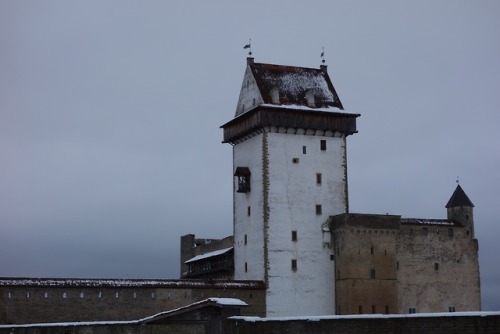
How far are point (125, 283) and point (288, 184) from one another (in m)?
11.5

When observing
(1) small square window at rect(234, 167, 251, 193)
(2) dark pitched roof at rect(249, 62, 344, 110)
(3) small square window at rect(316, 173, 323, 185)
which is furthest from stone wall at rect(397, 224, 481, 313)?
(1) small square window at rect(234, 167, 251, 193)

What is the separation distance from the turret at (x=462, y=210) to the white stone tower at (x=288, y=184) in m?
8.91

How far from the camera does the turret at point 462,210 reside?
5597 cm

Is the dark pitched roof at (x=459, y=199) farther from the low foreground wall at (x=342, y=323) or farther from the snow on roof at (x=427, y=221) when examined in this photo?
the low foreground wall at (x=342, y=323)

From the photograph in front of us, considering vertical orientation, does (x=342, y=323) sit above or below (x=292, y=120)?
below

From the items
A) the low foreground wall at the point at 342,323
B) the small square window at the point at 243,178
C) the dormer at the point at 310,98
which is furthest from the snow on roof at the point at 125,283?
the low foreground wall at the point at 342,323

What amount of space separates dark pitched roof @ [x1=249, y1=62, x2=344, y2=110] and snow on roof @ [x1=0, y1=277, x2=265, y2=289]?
442 inches

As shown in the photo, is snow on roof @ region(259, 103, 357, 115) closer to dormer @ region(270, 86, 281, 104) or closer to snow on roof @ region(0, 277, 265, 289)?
dormer @ region(270, 86, 281, 104)

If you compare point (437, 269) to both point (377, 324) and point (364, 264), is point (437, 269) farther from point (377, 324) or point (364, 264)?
point (377, 324)

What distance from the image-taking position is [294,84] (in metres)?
53.8

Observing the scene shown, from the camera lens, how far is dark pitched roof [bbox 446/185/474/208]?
56594 mm

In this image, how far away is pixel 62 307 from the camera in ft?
145

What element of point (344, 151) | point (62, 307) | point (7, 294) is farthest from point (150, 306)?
point (344, 151)

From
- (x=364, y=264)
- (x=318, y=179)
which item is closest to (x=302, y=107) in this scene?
(x=318, y=179)
